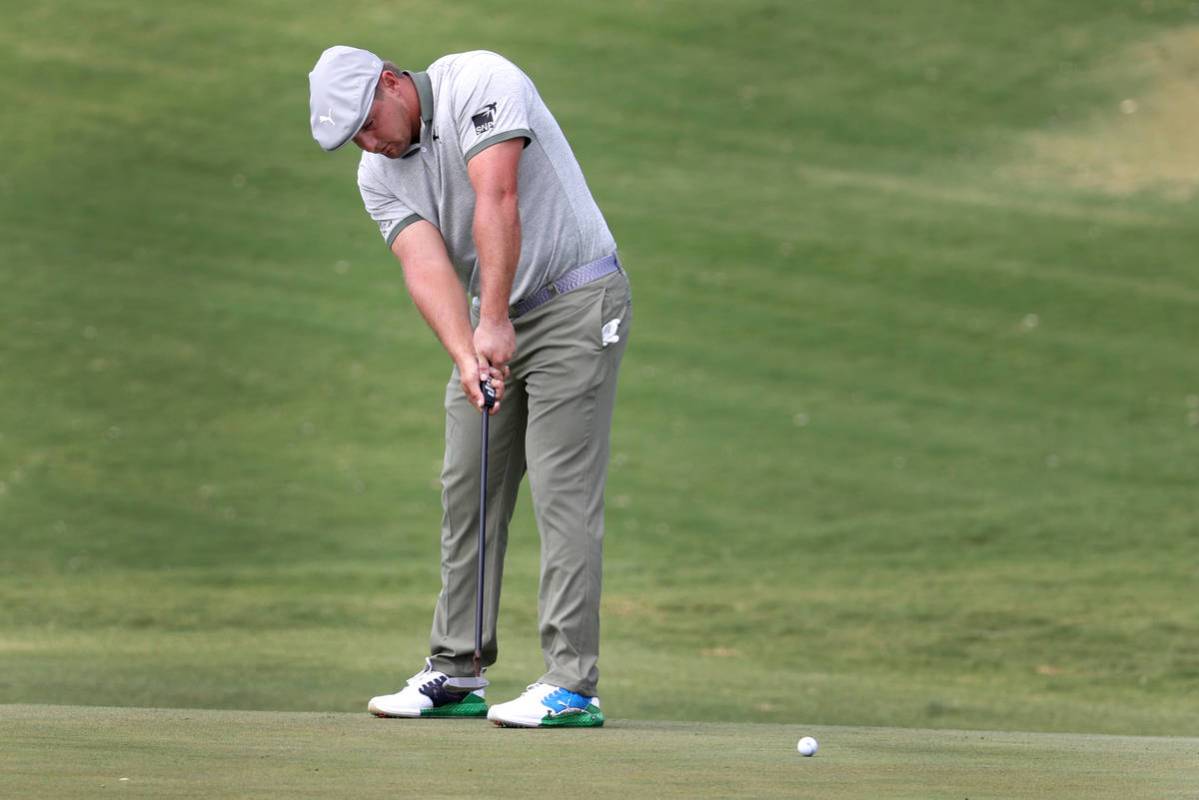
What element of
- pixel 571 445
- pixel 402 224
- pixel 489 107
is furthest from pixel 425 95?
pixel 571 445

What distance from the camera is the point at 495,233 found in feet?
15.5

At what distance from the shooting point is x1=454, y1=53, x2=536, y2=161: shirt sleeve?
186 inches

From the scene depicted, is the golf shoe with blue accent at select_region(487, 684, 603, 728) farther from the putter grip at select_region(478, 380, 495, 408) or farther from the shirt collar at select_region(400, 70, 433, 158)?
the shirt collar at select_region(400, 70, 433, 158)

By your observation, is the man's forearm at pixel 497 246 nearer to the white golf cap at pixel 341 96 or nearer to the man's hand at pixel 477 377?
the man's hand at pixel 477 377

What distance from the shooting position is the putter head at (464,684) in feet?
16.7

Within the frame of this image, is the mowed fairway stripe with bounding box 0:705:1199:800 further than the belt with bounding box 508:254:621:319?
No

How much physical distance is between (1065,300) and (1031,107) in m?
6.13

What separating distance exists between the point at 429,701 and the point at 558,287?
3.59ft

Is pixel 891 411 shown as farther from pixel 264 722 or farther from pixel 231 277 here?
pixel 264 722

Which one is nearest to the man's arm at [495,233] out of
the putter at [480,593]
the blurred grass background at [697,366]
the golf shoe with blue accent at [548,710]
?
the putter at [480,593]

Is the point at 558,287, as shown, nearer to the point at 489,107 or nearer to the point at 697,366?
the point at 489,107

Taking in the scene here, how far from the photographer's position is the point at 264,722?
4.55 m

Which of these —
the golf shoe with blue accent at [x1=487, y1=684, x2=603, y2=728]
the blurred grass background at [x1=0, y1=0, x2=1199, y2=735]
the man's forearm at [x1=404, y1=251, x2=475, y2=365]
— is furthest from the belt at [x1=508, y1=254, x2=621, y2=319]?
the blurred grass background at [x1=0, y1=0, x2=1199, y2=735]

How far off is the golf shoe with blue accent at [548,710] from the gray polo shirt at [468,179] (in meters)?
0.97
